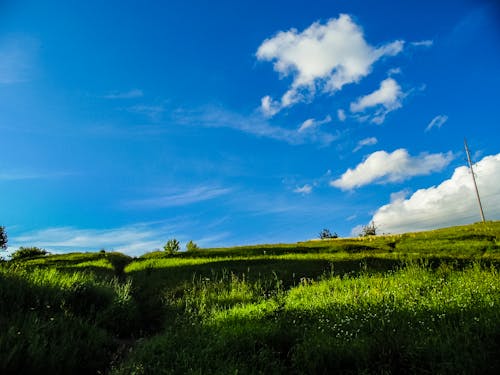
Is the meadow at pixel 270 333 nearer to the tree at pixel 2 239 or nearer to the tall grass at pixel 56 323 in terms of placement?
the tall grass at pixel 56 323

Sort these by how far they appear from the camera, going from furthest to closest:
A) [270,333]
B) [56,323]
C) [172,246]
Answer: [172,246] < [56,323] < [270,333]

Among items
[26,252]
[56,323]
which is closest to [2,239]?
[26,252]

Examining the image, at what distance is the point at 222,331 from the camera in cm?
710

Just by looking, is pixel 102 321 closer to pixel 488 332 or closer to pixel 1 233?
pixel 488 332

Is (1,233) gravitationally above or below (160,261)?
above

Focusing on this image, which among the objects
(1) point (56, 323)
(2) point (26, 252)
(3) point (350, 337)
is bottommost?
(3) point (350, 337)

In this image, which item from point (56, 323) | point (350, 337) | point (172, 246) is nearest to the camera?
point (350, 337)

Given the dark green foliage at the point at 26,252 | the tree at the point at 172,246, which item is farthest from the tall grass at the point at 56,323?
the dark green foliage at the point at 26,252

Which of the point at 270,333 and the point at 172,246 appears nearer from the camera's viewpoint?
the point at 270,333

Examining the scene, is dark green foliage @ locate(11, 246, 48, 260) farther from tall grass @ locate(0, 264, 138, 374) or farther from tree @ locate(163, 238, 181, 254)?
tall grass @ locate(0, 264, 138, 374)

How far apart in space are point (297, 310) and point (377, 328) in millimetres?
2417

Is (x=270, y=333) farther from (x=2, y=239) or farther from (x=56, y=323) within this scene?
(x=2, y=239)

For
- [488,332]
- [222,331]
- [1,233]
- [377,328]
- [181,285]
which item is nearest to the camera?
[488,332]

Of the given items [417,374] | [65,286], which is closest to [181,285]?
[65,286]
